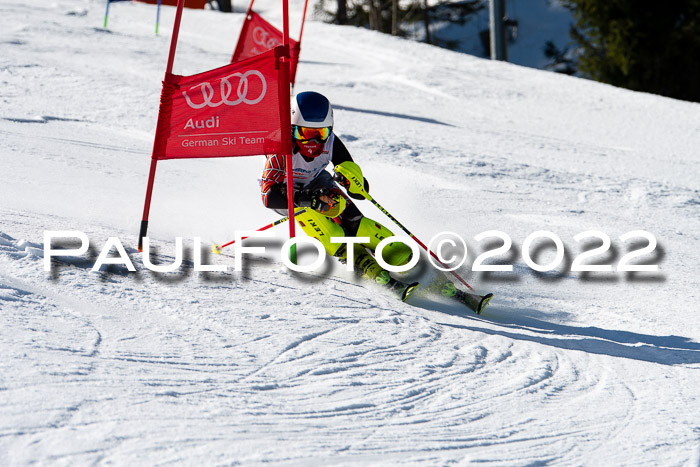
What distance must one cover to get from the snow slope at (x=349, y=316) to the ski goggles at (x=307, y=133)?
0.89 meters

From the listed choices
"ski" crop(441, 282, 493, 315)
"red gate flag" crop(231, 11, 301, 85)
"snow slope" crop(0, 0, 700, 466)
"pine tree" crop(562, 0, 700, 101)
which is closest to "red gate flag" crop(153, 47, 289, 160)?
"snow slope" crop(0, 0, 700, 466)

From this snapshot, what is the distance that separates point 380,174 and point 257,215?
1753 mm

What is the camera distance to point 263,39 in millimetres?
11094

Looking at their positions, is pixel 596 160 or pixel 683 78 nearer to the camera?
pixel 596 160

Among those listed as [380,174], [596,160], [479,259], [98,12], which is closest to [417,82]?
[596,160]

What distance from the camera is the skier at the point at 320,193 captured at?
5.43m

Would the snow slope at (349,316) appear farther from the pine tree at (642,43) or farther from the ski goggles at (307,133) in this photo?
the pine tree at (642,43)

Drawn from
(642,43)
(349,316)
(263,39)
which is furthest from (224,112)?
(642,43)

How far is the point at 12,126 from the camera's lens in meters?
8.20

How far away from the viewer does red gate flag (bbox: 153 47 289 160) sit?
4.88 metres

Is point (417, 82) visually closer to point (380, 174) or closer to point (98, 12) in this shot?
point (380, 174)

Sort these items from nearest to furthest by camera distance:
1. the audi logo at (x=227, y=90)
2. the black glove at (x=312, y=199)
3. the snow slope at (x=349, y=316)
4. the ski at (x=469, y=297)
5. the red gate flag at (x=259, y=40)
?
the snow slope at (x=349, y=316) → the audi logo at (x=227, y=90) → the ski at (x=469, y=297) → the black glove at (x=312, y=199) → the red gate flag at (x=259, y=40)

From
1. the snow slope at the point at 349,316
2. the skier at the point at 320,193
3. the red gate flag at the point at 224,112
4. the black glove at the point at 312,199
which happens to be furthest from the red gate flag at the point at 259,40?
the red gate flag at the point at 224,112

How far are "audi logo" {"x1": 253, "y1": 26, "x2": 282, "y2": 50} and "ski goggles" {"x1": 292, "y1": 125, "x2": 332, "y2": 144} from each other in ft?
18.6
